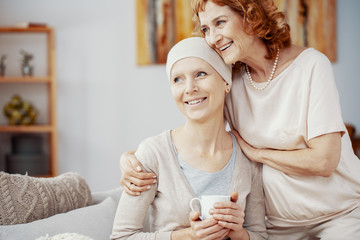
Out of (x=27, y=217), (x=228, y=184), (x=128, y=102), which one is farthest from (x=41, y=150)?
(x=228, y=184)

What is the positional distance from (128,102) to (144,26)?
79 centimetres

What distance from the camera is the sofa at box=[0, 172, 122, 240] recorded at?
153 cm

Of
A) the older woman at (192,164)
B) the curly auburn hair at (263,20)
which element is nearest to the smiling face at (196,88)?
the older woman at (192,164)

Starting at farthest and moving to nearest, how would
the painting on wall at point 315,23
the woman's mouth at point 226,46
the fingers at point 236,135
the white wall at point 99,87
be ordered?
the painting on wall at point 315,23
the white wall at point 99,87
the fingers at point 236,135
the woman's mouth at point 226,46

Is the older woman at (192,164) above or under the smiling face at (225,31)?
under

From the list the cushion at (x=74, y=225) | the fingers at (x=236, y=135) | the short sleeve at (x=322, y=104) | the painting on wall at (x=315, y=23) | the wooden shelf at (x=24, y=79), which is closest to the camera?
the cushion at (x=74, y=225)

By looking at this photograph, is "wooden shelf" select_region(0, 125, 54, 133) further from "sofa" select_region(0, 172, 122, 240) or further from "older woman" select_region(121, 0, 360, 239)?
"older woman" select_region(121, 0, 360, 239)

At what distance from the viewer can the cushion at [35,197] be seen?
1.58m

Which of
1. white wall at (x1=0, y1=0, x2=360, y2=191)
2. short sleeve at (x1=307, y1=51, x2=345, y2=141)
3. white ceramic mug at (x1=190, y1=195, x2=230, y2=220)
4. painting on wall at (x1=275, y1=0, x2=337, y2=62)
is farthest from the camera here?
painting on wall at (x1=275, y1=0, x2=337, y2=62)

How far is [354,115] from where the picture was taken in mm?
4688

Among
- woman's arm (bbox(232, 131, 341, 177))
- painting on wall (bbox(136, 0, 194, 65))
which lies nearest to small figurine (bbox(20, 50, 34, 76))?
painting on wall (bbox(136, 0, 194, 65))

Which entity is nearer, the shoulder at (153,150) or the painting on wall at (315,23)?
the shoulder at (153,150)

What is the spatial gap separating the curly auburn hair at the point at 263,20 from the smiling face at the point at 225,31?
2 cm

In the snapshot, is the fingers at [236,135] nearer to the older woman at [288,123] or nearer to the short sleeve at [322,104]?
the older woman at [288,123]
